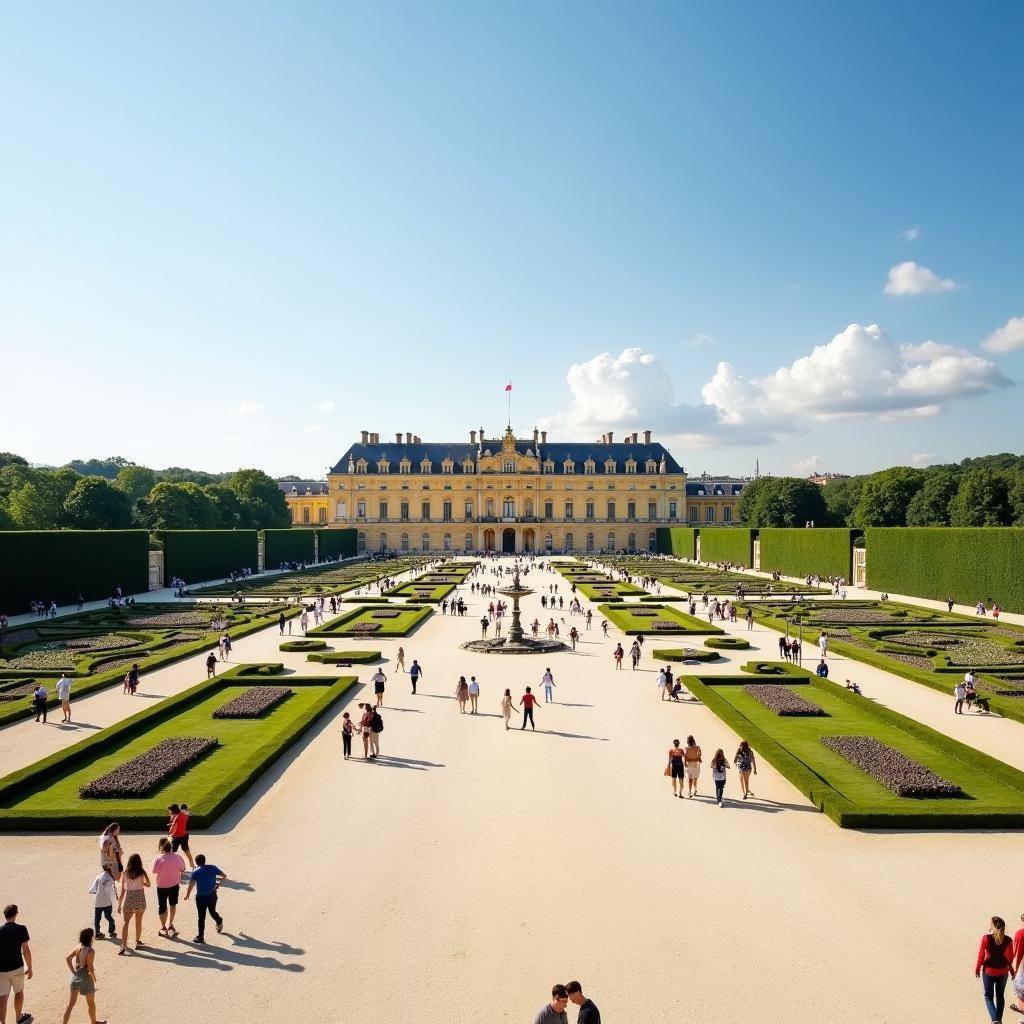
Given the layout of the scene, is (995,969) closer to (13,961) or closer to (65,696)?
(13,961)

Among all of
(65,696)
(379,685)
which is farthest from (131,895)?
(65,696)

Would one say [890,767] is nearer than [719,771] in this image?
No

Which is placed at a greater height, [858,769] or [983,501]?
[983,501]

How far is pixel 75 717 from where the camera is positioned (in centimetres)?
1642

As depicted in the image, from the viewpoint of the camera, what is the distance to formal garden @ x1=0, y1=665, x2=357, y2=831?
A: 35.3 feet

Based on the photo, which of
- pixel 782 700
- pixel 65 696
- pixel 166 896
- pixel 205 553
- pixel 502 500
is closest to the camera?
pixel 166 896

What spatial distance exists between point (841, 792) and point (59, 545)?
111 ft

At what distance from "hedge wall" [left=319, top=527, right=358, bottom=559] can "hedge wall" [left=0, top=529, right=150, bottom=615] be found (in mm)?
28933

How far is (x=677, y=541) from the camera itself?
262ft

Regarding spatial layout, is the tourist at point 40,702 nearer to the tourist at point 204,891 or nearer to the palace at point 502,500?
the tourist at point 204,891

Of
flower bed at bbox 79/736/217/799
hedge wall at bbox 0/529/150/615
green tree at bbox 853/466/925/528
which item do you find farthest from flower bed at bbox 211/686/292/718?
green tree at bbox 853/466/925/528

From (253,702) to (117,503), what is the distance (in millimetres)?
50753

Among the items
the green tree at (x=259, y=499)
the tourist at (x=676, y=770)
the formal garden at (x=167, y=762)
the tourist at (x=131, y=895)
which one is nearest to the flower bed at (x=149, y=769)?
the formal garden at (x=167, y=762)

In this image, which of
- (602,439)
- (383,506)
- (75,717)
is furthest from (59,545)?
(602,439)
